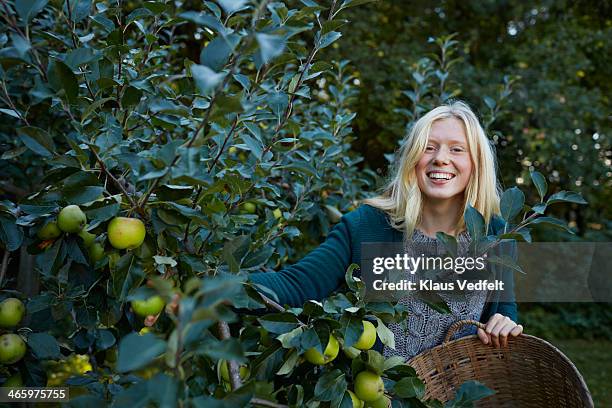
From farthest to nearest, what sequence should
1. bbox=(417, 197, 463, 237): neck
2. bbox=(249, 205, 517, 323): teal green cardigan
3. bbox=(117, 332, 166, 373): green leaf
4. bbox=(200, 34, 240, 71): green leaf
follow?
bbox=(417, 197, 463, 237): neck < bbox=(249, 205, 517, 323): teal green cardigan < bbox=(200, 34, 240, 71): green leaf < bbox=(117, 332, 166, 373): green leaf

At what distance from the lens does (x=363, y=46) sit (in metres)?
4.64

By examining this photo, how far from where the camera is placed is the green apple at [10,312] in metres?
0.99

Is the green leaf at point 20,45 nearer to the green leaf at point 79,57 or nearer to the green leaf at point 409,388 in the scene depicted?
the green leaf at point 79,57

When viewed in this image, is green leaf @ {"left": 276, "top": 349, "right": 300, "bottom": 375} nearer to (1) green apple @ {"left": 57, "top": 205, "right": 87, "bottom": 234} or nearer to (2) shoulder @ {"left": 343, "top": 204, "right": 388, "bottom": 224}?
(1) green apple @ {"left": 57, "top": 205, "right": 87, "bottom": 234}

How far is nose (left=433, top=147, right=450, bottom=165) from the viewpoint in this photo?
5.44 ft

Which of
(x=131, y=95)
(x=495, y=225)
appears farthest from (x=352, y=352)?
(x=495, y=225)

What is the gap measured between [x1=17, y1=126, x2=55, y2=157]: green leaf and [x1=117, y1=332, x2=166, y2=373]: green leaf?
396 millimetres

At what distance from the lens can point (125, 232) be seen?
798 millimetres

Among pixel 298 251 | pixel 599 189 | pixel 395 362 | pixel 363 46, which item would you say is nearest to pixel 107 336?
pixel 395 362

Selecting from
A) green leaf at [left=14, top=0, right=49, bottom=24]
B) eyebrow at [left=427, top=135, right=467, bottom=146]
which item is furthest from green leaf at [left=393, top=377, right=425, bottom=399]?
eyebrow at [left=427, top=135, right=467, bottom=146]

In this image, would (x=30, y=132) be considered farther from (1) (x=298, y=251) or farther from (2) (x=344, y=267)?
(1) (x=298, y=251)

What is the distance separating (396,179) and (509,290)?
0.47m

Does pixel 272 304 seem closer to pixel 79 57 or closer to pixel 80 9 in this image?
pixel 79 57

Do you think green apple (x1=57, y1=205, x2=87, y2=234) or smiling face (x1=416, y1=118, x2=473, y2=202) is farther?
smiling face (x1=416, y1=118, x2=473, y2=202)
